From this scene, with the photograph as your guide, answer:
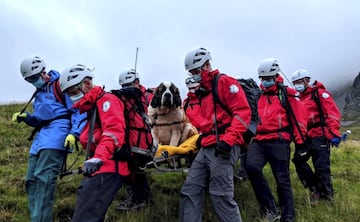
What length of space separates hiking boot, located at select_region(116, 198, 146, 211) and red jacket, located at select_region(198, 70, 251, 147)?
210 cm

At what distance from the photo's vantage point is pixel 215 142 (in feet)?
18.4

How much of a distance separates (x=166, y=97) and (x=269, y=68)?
199 cm

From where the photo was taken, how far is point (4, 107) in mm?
16719

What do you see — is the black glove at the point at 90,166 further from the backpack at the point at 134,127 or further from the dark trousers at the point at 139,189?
the dark trousers at the point at 139,189

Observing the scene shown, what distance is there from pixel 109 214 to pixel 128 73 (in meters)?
3.75

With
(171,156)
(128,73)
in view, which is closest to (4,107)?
(128,73)

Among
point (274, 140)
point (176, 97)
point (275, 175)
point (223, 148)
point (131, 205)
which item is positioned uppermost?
point (176, 97)

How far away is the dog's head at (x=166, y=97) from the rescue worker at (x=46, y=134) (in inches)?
83.6

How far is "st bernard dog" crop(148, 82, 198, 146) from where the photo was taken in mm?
7984

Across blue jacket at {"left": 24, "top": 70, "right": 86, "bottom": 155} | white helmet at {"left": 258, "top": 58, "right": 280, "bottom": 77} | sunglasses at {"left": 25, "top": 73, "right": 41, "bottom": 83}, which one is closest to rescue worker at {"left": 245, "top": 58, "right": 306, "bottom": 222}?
white helmet at {"left": 258, "top": 58, "right": 280, "bottom": 77}

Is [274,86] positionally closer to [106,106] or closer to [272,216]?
[272,216]

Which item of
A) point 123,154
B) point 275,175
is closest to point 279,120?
point 275,175

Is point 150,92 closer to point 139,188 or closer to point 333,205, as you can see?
point 139,188

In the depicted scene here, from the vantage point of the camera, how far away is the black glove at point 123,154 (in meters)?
5.10
